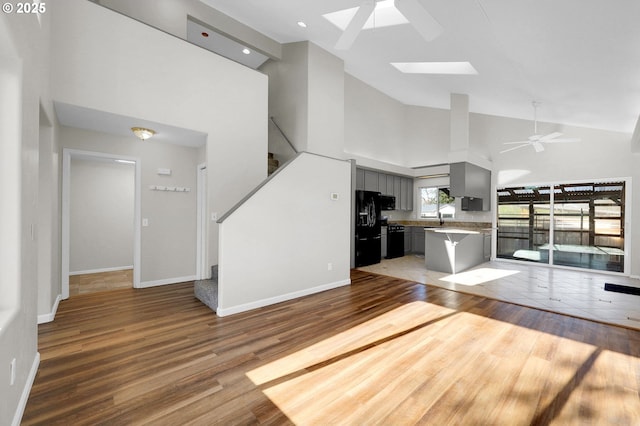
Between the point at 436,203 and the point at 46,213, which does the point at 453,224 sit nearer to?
the point at 436,203

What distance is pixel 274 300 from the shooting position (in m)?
3.80

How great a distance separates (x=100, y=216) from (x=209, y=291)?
400cm

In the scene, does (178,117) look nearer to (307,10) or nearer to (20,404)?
(307,10)

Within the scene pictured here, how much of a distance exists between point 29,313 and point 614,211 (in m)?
9.08

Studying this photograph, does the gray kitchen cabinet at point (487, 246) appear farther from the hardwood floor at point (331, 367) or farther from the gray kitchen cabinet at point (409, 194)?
the hardwood floor at point (331, 367)

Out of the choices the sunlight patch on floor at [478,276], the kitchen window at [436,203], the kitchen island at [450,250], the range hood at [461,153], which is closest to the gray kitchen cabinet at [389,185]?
Answer: the kitchen window at [436,203]

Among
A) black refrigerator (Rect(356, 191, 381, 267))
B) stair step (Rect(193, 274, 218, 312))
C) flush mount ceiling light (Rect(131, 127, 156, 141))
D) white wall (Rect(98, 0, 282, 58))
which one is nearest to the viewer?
stair step (Rect(193, 274, 218, 312))

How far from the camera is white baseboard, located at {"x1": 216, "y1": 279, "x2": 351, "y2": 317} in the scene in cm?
337

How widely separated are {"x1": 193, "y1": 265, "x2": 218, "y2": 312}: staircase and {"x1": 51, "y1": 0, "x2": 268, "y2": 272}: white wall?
37cm

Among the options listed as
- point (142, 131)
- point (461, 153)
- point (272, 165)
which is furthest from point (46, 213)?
point (461, 153)

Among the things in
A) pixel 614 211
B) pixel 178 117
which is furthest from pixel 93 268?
pixel 614 211

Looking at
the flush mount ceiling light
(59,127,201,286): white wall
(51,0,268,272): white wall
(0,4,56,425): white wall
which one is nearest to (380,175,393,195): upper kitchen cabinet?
(51,0,268,272): white wall

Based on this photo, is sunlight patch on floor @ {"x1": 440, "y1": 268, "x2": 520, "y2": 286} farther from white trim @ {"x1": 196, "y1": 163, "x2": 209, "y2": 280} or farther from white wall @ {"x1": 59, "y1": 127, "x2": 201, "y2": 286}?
white wall @ {"x1": 59, "y1": 127, "x2": 201, "y2": 286}

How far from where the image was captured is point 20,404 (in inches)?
67.0
